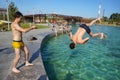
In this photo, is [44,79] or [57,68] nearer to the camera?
[44,79]

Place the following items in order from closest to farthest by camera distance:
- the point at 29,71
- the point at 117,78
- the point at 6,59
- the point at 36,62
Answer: the point at 29,71
the point at 36,62
the point at 6,59
the point at 117,78

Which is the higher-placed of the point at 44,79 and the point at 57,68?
the point at 44,79

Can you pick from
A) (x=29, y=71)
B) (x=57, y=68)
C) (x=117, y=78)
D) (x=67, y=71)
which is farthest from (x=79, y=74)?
(x=29, y=71)

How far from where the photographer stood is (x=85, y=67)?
9.88m

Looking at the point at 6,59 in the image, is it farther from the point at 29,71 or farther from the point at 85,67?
the point at 85,67

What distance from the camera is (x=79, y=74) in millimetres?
8461

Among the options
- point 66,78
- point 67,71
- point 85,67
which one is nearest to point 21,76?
point 66,78

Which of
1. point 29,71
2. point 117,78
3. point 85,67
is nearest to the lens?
point 29,71

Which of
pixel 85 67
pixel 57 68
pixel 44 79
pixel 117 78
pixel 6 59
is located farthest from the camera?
pixel 85 67

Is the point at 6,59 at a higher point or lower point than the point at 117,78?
higher

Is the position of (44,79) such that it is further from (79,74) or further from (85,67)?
(85,67)

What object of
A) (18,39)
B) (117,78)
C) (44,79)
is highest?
(18,39)

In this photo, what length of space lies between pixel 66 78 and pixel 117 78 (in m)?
2.78

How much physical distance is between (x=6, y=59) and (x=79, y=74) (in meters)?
3.74
